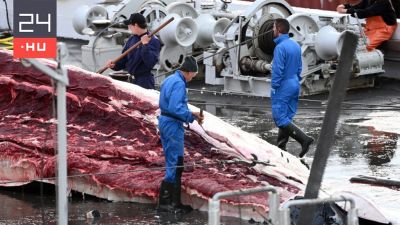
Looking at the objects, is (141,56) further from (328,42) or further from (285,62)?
(328,42)

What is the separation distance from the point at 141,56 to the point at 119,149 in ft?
8.88

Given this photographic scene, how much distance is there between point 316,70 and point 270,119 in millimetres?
1861

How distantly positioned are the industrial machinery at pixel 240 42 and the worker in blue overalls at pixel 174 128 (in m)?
6.14

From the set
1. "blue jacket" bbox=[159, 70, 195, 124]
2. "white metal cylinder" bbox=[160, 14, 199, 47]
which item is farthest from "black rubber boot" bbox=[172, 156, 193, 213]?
"white metal cylinder" bbox=[160, 14, 199, 47]

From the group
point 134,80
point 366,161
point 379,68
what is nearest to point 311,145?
point 366,161

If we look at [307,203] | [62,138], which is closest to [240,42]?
[307,203]

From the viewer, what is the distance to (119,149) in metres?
10.4

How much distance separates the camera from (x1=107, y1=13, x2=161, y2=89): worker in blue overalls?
1288 cm

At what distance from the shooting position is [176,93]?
9516mm

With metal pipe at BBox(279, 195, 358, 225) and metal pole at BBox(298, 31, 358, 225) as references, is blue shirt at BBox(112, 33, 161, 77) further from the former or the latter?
metal pole at BBox(298, 31, 358, 225)

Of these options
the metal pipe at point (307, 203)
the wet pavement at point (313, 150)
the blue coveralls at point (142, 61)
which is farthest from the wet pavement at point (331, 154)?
the metal pipe at point (307, 203)

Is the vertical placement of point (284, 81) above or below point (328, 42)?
below

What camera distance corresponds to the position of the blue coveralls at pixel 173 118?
31.1 ft

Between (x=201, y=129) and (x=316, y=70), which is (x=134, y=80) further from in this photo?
(x=316, y=70)
